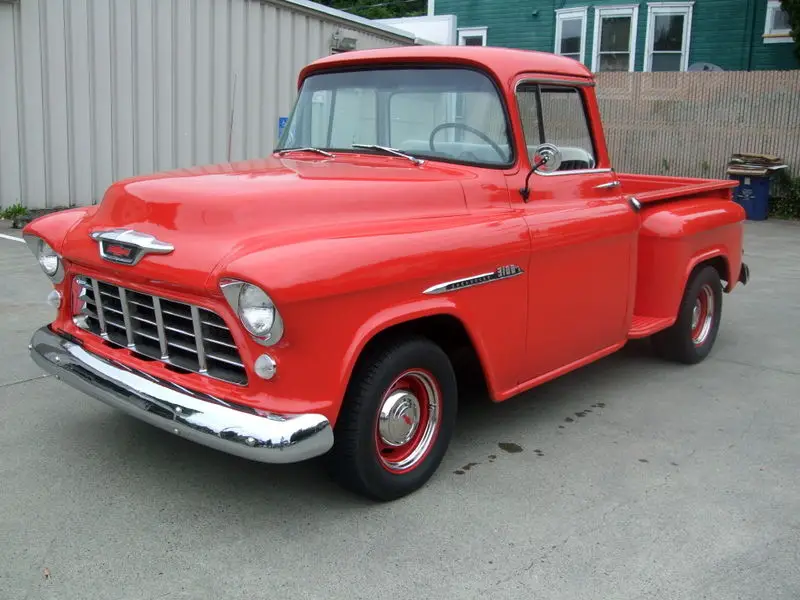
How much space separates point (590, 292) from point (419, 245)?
1.32 metres

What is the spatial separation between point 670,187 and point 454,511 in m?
3.59

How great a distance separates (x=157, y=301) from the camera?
313 centimetres

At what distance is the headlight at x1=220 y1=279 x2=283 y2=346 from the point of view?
280 centimetres

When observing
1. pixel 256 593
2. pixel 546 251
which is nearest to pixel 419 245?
pixel 546 251

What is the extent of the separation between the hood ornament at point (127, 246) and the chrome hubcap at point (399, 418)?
1.04 m

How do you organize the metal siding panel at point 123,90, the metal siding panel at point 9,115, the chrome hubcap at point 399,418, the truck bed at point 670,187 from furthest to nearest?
the metal siding panel at point 123,90 → the metal siding panel at point 9,115 → the truck bed at point 670,187 → the chrome hubcap at point 399,418

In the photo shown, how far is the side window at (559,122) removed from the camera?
4059 millimetres

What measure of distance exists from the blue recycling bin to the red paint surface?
939 centimetres

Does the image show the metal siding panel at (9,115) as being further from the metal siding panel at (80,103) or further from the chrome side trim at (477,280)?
the chrome side trim at (477,280)

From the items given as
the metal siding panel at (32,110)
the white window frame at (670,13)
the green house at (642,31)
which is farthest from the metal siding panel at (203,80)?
the white window frame at (670,13)

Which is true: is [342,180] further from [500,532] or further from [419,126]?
[500,532]

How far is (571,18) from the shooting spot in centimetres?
1845

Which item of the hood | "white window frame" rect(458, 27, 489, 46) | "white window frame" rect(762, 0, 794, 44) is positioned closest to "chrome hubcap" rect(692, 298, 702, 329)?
the hood

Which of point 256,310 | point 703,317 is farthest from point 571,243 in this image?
point 703,317
